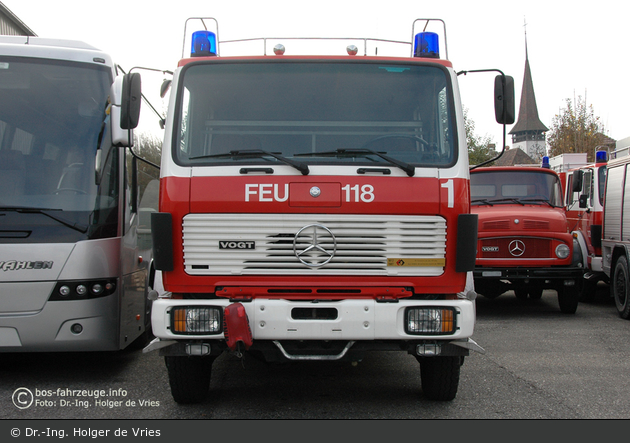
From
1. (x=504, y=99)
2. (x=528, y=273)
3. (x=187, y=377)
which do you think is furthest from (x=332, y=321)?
(x=528, y=273)

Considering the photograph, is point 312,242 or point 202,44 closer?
point 312,242

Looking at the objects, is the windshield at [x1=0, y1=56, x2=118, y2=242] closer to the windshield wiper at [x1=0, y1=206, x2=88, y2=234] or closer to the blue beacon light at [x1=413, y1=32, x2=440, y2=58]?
the windshield wiper at [x1=0, y1=206, x2=88, y2=234]

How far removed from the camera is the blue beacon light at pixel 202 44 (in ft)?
16.0

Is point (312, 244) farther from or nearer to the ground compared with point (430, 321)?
farther from the ground

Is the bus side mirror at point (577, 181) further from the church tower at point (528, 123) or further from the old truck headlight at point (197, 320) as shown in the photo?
the church tower at point (528, 123)

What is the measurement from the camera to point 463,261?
14.4 ft

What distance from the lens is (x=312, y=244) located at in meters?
4.34

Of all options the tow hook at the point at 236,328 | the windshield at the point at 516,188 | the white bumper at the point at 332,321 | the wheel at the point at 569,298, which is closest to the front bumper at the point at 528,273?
the wheel at the point at 569,298

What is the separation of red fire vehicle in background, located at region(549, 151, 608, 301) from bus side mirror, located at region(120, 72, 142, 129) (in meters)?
8.01

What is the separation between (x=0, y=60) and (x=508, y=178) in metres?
7.57

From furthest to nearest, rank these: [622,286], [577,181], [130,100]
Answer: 1. [577,181]
2. [622,286]
3. [130,100]

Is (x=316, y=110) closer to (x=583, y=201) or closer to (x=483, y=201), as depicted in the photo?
(x=483, y=201)

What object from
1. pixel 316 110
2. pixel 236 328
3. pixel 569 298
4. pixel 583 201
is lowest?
pixel 569 298

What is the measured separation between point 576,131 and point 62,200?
1482 inches
